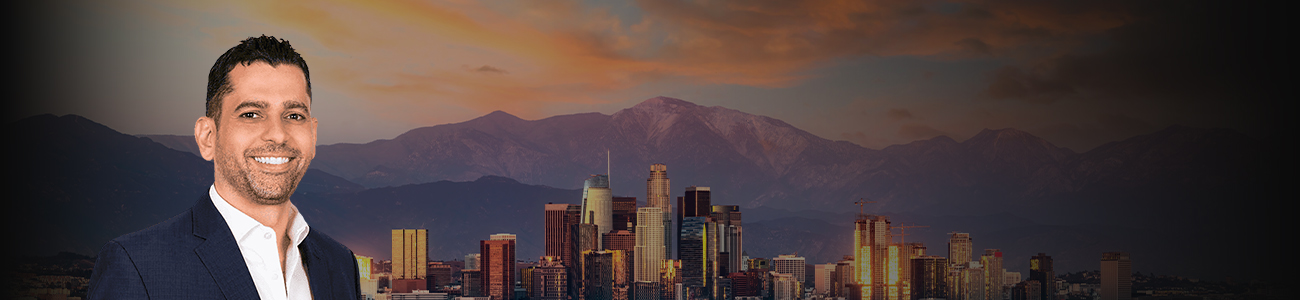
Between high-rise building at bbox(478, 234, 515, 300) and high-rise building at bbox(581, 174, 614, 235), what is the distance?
798 centimetres

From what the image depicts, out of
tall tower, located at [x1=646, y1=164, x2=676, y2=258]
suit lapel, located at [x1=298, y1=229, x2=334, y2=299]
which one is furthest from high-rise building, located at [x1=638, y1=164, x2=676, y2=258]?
suit lapel, located at [x1=298, y1=229, x2=334, y2=299]

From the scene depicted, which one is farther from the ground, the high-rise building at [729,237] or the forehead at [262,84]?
the forehead at [262,84]

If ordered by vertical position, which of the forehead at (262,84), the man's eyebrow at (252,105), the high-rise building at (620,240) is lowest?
the high-rise building at (620,240)

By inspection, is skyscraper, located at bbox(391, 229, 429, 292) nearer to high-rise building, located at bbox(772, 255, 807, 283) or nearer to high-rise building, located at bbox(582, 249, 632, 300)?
high-rise building, located at bbox(582, 249, 632, 300)

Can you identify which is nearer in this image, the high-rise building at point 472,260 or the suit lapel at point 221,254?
the suit lapel at point 221,254

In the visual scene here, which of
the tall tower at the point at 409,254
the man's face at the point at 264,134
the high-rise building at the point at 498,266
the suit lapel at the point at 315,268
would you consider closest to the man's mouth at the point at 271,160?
the man's face at the point at 264,134

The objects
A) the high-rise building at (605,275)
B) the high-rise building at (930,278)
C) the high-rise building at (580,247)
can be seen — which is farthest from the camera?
the high-rise building at (580,247)

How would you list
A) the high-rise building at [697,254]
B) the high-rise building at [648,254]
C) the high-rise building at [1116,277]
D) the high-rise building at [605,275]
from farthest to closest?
1. the high-rise building at [648,254]
2. the high-rise building at [697,254]
3. the high-rise building at [605,275]
4. the high-rise building at [1116,277]

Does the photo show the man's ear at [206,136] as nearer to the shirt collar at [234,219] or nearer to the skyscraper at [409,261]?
the shirt collar at [234,219]

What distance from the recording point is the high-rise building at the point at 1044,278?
1273 inches

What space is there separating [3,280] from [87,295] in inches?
680

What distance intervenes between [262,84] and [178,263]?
0.85ft

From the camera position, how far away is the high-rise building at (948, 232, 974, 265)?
33.4m

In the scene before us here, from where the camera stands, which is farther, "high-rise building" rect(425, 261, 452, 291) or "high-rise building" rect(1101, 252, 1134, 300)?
"high-rise building" rect(1101, 252, 1134, 300)
